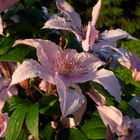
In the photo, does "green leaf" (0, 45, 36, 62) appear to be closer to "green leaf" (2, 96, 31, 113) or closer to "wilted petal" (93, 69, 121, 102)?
"green leaf" (2, 96, 31, 113)

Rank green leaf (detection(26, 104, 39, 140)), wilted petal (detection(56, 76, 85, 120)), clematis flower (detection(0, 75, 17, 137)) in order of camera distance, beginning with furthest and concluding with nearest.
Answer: clematis flower (detection(0, 75, 17, 137)) → green leaf (detection(26, 104, 39, 140)) → wilted petal (detection(56, 76, 85, 120))

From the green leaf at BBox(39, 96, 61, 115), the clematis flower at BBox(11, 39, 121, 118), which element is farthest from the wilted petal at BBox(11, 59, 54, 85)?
the green leaf at BBox(39, 96, 61, 115)

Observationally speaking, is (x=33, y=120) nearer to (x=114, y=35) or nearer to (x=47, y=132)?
(x=47, y=132)

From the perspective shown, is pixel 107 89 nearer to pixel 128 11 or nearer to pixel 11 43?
pixel 11 43

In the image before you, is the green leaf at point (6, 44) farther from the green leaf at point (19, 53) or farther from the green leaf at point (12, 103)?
the green leaf at point (12, 103)

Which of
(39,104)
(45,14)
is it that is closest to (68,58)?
(39,104)

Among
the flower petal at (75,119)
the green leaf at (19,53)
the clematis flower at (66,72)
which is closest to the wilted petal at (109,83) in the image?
the clematis flower at (66,72)
